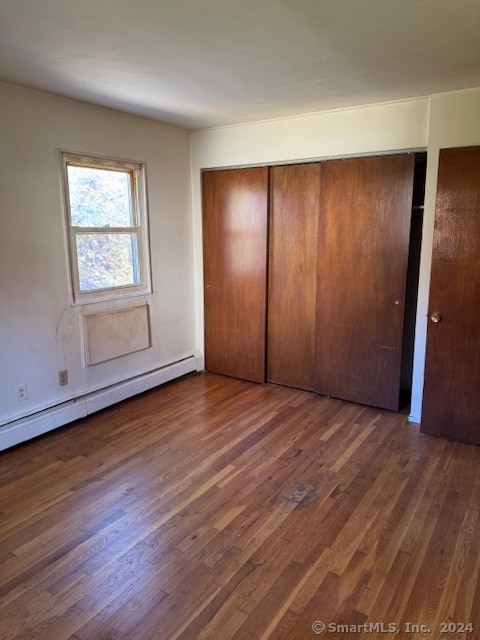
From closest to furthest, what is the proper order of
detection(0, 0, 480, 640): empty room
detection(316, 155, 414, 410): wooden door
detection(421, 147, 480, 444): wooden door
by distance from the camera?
detection(0, 0, 480, 640): empty room, detection(421, 147, 480, 444): wooden door, detection(316, 155, 414, 410): wooden door

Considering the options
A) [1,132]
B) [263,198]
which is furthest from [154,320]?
[1,132]

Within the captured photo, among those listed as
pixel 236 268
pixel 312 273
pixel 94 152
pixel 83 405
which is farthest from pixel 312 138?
pixel 83 405

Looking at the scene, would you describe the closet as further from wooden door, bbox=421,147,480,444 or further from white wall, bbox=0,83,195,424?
white wall, bbox=0,83,195,424

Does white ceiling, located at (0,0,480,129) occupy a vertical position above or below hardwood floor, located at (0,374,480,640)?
above

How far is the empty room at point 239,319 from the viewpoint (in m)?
1.90

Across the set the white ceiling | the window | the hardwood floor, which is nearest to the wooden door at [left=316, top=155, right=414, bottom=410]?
the hardwood floor

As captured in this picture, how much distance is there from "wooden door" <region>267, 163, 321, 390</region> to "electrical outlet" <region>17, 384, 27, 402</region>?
6.97 ft

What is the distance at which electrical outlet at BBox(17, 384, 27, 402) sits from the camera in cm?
314

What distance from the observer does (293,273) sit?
13.1 feet

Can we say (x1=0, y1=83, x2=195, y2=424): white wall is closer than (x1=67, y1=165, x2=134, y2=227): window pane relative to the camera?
Yes

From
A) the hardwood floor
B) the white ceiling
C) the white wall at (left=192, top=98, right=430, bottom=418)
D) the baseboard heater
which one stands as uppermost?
the white ceiling

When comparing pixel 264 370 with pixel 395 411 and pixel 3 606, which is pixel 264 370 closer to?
pixel 395 411

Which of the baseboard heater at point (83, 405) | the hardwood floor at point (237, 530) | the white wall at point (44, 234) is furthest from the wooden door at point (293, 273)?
the white wall at point (44, 234)

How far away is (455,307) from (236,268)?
1.99 metres
